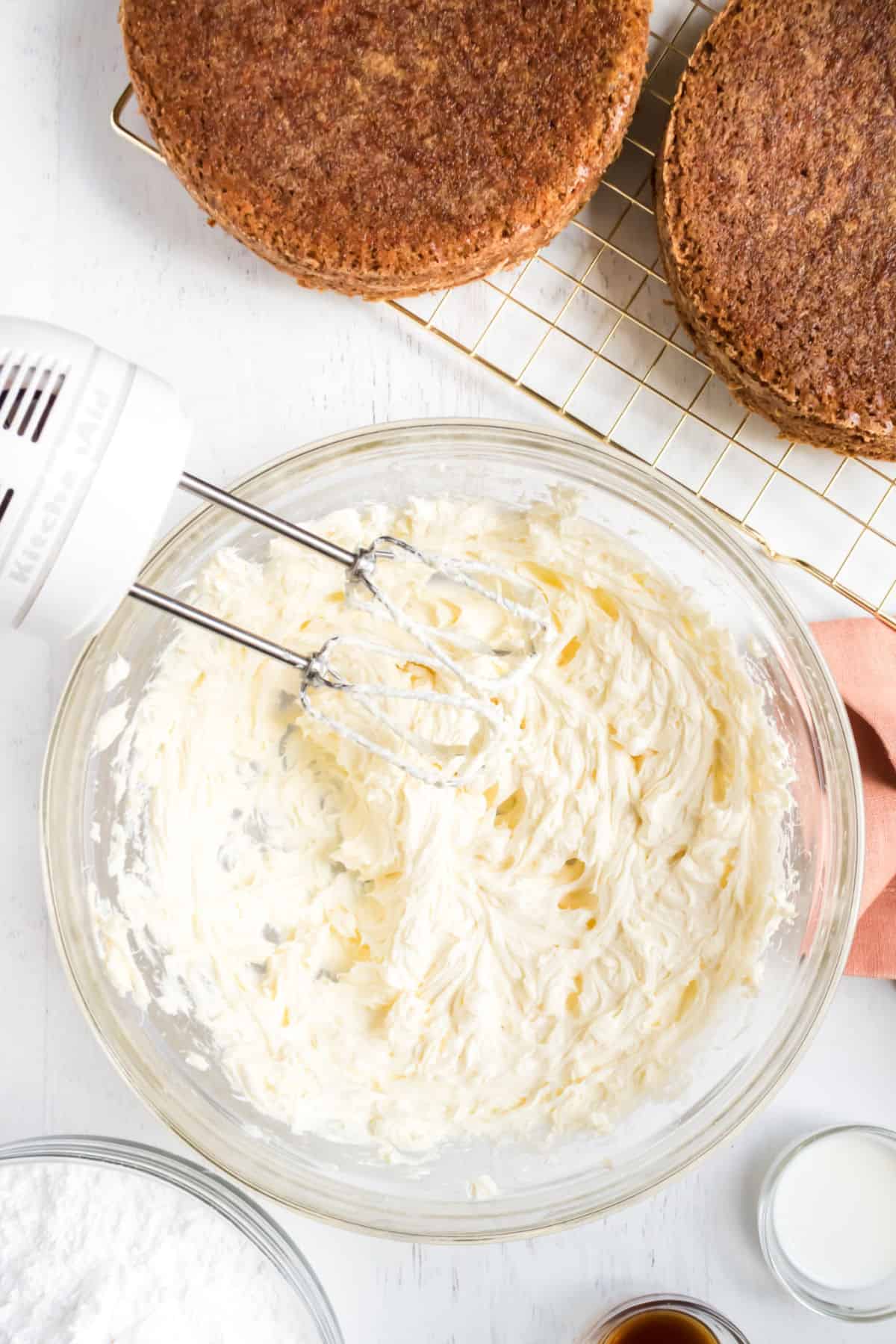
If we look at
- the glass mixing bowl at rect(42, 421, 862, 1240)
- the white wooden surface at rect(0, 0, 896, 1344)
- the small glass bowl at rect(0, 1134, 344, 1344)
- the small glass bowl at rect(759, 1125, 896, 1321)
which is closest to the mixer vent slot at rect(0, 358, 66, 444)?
the glass mixing bowl at rect(42, 421, 862, 1240)

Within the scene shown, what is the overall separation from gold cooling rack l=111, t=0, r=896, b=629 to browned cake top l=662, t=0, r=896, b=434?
0.14 metres

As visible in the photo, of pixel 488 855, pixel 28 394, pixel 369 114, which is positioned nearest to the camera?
pixel 28 394

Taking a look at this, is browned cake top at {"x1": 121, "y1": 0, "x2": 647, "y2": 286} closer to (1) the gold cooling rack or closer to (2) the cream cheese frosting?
(1) the gold cooling rack

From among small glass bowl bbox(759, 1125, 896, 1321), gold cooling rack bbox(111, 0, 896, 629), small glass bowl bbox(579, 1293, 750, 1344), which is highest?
gold cooling rack bbox(111, 0, 896, 629)

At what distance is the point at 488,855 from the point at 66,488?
816mm

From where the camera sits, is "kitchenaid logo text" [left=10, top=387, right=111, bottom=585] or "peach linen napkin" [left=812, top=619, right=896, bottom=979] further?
"peach linen napkin" [left=812, top=619, right=896, bottom=979]

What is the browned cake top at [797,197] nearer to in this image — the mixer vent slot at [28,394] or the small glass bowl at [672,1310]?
the mixer vent slot at [28,394]

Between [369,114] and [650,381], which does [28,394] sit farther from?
[650,381]

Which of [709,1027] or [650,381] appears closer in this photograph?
[709,1027]

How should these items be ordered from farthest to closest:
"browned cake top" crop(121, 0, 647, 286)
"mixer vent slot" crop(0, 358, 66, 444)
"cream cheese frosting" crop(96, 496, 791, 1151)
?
"cream cheese frosting" crop(96, 496, 791, 1151), "browned cake top" crop(121, 0, 647, 286), "mixer vent slot" crop(0, 358, 66, 444)

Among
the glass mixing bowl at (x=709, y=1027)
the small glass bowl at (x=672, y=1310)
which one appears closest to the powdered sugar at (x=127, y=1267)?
the glass mixing bowl at (x=709, y=1027)

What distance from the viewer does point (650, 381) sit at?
162 centimetres

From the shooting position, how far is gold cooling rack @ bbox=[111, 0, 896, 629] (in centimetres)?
159

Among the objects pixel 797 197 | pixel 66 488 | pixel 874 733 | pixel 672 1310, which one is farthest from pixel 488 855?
pixel 797 197
